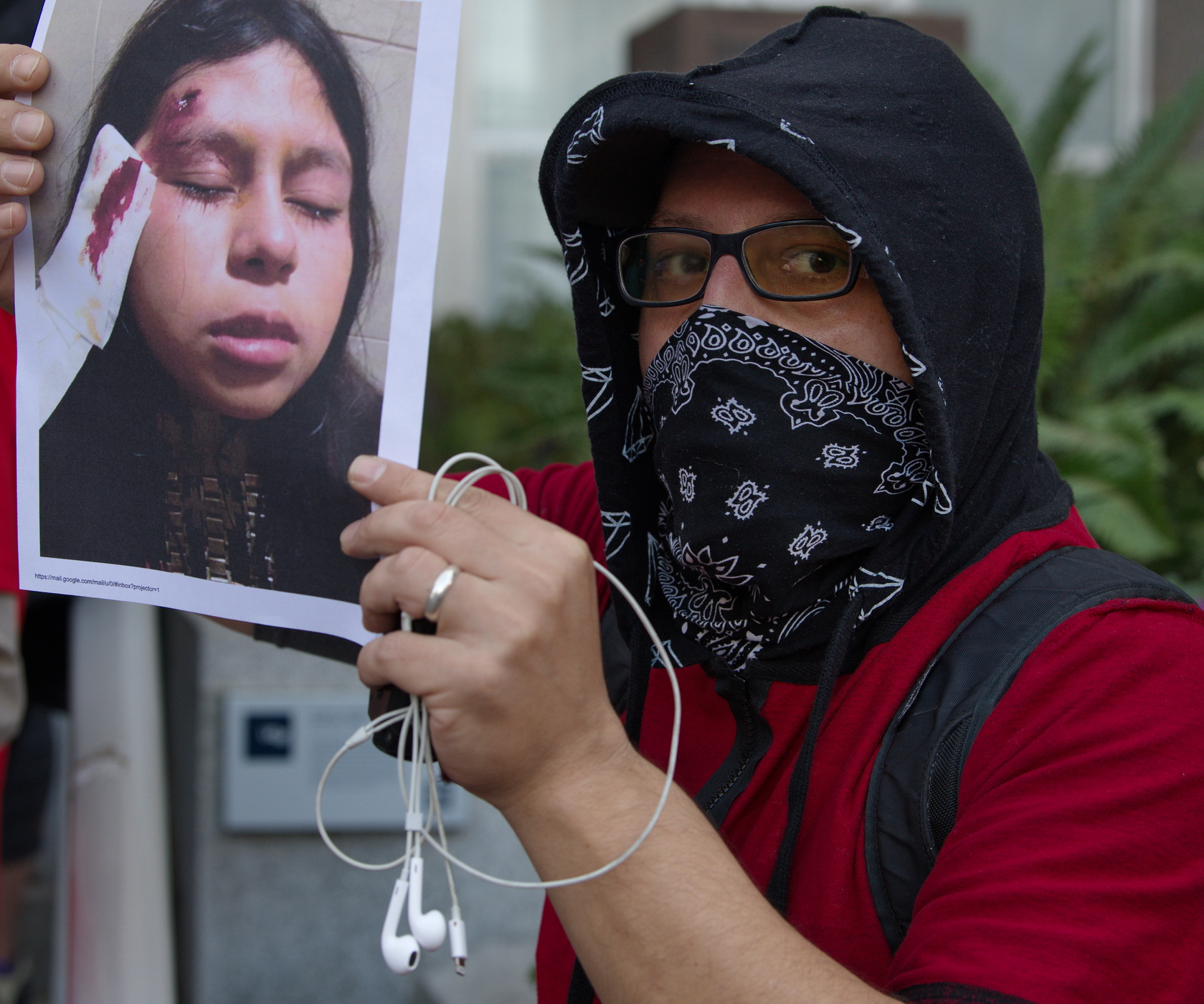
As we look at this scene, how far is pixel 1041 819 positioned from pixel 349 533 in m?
0.72

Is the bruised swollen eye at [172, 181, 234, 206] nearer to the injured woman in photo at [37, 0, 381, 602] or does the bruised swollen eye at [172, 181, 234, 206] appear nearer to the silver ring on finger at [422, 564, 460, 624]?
the injured woman in photo at [37, 0, 381, 602]

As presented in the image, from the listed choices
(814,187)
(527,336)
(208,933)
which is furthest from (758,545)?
(527,336)

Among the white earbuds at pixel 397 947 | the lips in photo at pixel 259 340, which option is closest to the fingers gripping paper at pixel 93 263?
the lips in photo at pixel 259 340

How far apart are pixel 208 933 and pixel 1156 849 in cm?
322

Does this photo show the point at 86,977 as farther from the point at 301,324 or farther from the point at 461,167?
the point at 461,167

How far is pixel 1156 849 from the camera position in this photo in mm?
999

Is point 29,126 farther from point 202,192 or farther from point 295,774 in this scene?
point 295,774

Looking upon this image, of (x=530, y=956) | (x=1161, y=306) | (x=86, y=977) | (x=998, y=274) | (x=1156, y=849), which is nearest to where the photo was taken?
(x=1156, y=849)

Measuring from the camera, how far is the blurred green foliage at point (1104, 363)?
11.4 feet

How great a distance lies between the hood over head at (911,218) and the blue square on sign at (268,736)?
7.45 ft

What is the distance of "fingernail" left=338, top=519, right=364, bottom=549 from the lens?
41.6 inches

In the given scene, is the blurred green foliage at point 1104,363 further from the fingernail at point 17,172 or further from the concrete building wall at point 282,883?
the fingernail at point 17,172

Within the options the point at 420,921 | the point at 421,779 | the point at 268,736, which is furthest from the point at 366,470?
the point at 268,736

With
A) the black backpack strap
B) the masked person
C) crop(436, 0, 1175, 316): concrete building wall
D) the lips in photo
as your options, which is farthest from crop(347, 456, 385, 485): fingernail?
crop(436, 0, 1175, 316): concrete building wall
